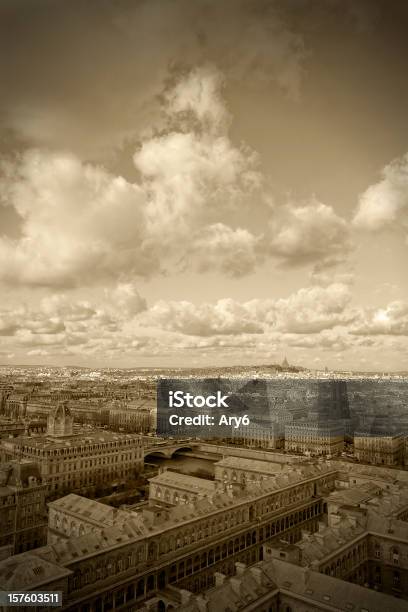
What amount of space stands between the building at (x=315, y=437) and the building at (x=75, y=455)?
6026 centimetres

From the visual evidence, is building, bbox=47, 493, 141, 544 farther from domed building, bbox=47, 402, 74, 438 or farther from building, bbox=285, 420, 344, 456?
building, bbox=285, 420, 344, 456

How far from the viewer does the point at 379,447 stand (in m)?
144

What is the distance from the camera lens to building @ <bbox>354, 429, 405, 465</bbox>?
466 feet

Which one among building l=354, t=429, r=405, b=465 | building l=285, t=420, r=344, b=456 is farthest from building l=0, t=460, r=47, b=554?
building l=285, t=420, r=344, b=456

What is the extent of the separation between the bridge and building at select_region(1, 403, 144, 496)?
19138 millimetres

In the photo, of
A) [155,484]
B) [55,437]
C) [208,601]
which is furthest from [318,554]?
[55,437]

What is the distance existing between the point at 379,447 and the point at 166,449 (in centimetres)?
6437

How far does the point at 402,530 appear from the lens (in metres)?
56.5

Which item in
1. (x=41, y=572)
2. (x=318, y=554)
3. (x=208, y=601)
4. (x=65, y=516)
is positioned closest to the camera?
(x=208, y=601)

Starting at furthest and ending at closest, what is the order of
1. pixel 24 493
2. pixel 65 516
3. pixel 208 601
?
pixel 24 493, pixel 65 516, pixel 208 601

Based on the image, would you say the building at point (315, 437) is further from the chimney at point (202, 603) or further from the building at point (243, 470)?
the chimney at point (202, 603)

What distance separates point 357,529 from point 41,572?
35.6 meters

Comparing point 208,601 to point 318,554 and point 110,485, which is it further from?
point 110,485

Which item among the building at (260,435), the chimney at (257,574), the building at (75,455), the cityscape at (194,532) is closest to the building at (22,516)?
the cityscape at (194,532)
